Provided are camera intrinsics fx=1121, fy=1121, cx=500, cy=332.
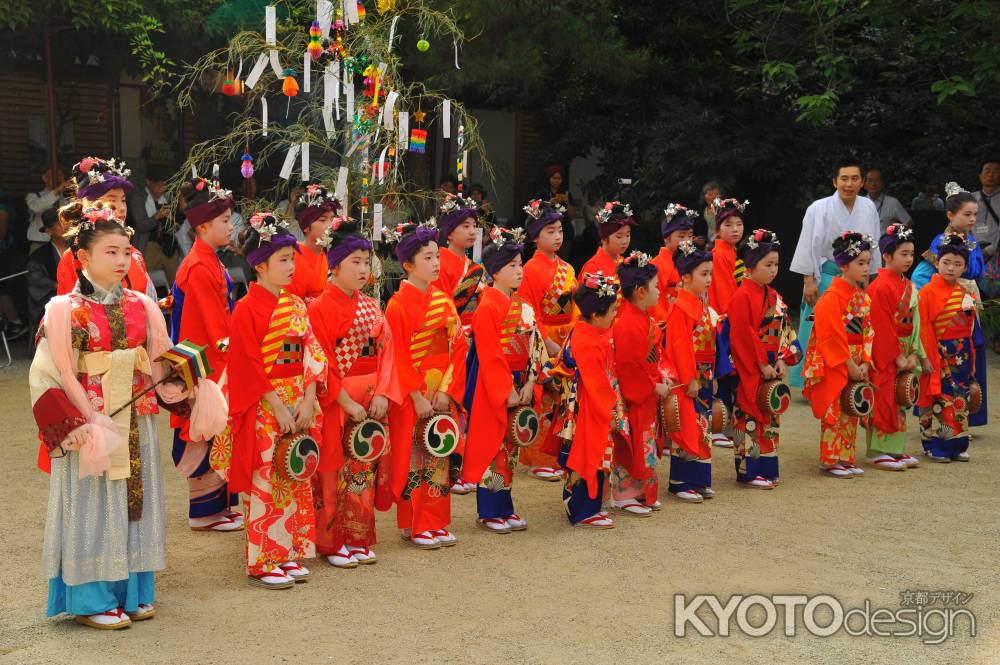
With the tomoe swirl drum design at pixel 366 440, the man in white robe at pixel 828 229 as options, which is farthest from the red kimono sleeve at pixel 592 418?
the man in white robe at pixel 828 229

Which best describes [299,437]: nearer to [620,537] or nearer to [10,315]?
[620,537]

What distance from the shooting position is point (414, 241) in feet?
17.6

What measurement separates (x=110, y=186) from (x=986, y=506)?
16.4 feet

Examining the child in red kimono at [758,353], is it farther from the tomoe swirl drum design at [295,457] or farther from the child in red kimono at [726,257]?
the tomoe swirl drum design at [295,457]

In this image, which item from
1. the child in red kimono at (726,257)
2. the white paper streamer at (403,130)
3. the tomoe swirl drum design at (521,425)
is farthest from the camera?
the child in red kimono at (726,257)

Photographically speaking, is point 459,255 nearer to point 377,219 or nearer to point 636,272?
point 377,219

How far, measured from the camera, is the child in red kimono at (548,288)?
21.9 feet

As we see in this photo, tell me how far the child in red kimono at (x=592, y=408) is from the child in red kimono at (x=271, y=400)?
1469mm

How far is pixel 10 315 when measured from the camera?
1105cm

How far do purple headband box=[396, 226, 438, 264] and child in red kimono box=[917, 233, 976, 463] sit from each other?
144 inches

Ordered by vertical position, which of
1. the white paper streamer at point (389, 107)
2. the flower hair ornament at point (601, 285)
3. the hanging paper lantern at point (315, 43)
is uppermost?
the hanging paper lantern at point (315, 43)

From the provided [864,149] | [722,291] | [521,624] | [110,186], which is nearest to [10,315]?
[110,186]

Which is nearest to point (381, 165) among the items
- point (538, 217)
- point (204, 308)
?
point (538, 217)

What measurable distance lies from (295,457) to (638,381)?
79.2 inches
